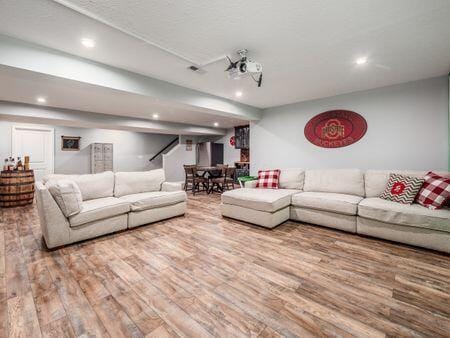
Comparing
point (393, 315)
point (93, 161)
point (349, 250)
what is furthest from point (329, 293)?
point (93, 161)

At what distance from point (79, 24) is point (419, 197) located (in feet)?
14.0

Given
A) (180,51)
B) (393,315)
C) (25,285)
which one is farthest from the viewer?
(180,51)

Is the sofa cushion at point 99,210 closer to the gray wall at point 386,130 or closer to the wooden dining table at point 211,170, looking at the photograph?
the wooden dining table at point 211,170

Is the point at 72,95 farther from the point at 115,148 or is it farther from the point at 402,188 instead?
the point at 402,188

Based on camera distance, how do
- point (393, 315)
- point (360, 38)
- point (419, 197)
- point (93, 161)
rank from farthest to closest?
point (93, 161), point (419, 197), point (360, 38), point (393, 315)

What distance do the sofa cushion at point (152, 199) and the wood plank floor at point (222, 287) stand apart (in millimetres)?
493

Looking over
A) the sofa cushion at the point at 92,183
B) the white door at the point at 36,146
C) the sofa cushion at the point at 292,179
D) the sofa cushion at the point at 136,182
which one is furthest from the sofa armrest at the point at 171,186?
the white door at the point at 36,146

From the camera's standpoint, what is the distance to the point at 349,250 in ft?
8.14

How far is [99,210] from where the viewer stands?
9.11 ft

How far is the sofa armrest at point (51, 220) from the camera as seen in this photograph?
7.97 feet

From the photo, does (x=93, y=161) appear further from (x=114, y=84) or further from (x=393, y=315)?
(x=393, y=315)

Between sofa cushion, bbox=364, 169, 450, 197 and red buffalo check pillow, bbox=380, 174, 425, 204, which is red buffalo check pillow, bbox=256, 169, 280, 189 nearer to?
sofa cushion, bbox=364, 169, 450, 197

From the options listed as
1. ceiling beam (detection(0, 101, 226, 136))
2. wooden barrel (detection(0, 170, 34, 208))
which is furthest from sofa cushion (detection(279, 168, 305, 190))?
wooden barrel (detection(0, 170, 34, 208))

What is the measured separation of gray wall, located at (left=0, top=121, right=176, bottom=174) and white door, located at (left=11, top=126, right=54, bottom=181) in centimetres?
15
